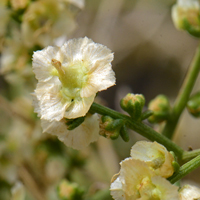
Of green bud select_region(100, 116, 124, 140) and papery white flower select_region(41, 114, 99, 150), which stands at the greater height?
green bud select_region(100, 116, 124, 140)

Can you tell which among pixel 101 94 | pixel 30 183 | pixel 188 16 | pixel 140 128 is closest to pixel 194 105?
pixel 188 16

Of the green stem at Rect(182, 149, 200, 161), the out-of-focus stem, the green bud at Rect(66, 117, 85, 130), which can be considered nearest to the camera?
the green bud at Rect(66, 117, 85, 130)

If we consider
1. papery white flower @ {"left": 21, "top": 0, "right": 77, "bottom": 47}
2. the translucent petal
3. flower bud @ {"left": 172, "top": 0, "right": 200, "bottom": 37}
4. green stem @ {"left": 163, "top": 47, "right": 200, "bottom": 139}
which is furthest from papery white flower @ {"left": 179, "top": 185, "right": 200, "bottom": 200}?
papery white flower @ {"left": 21, "top": 0, "right": 77, "bottom": 47}

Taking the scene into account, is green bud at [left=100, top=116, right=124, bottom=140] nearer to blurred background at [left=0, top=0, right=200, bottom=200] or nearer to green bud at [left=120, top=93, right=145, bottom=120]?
green bud at [left=120, top=93, right=145, bottom=120]

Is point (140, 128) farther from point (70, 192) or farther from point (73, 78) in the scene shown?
point (70, 192)

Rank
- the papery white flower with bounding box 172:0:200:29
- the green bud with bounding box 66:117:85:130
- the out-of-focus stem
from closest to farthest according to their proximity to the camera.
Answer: the green bud with bounding box 66:117:85:130
the papery white flower with bounding box 172:0:200:29
the out-of-focus stem

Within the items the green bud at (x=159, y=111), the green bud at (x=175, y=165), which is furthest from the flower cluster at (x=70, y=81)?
the green bud at (x=159, y=111)
